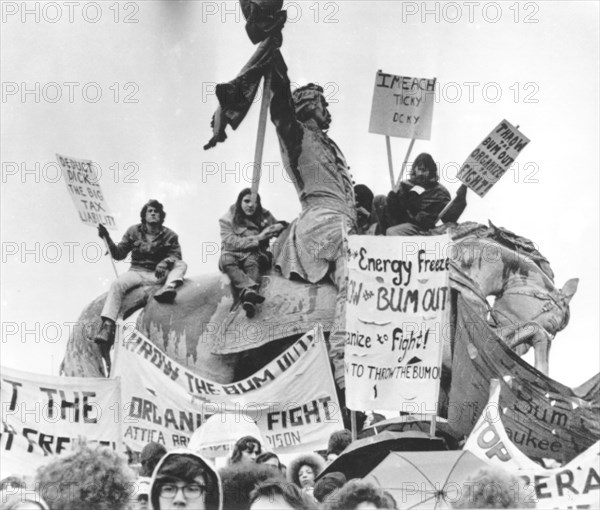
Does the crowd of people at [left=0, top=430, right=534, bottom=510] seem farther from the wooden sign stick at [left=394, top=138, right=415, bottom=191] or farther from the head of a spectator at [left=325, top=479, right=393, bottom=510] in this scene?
the wooden sign stick at [left=394, top=138, right=415, bottom=191]

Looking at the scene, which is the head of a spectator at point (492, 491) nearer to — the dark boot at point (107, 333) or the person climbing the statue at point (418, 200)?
the person climbing the statue at point (418, 200)

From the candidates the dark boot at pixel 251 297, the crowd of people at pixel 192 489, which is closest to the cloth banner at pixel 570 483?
the crowd of people at pixel 192 489

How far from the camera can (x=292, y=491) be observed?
22.3ft

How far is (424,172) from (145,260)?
3.02 metres

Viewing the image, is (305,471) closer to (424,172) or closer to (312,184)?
(312,184)

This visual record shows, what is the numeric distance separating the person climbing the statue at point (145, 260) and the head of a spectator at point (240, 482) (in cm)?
870

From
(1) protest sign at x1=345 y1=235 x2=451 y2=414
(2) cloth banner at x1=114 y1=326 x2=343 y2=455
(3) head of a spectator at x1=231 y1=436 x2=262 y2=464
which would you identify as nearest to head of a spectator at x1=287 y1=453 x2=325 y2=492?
(3) head of a spectator at x1=231 y1=436 x2=262 y2=464

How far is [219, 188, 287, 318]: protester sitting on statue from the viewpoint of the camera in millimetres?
16094

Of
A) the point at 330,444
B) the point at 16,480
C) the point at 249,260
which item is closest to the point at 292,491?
the point at 16,480

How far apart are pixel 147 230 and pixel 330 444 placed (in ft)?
13.2

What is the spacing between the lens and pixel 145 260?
16.6 meters


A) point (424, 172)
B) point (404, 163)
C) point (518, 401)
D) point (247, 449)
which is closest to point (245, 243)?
point (404, 163)

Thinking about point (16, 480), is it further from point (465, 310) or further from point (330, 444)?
point (465, 310)

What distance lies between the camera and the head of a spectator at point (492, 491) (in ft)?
23.2
